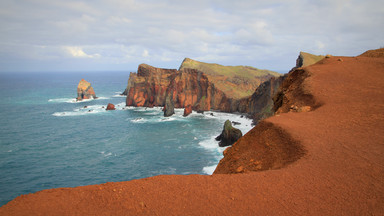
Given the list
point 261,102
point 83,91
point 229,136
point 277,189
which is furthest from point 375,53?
point 83,91

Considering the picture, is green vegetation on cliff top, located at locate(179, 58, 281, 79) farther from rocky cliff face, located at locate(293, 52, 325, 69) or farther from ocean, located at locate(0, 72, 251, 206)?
rocky cliff face, located at locate(293, 52, 325, 69)

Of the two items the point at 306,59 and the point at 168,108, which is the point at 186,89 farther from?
the point at 306,59

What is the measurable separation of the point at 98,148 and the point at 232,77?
69.0 meters

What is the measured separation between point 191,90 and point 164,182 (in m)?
79.5

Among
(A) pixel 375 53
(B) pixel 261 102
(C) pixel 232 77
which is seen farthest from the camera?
(C) pixel 232 77

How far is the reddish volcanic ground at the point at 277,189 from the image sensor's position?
618cm

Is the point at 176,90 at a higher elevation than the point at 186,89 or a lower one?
lower

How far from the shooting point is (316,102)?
50.6 feet

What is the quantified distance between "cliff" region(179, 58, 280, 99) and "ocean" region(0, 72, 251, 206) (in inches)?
657

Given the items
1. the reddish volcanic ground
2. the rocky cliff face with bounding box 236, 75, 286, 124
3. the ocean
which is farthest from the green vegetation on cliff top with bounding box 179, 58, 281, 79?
the reddish volcanic ground

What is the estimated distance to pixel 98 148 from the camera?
43.8m

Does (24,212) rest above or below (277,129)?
below

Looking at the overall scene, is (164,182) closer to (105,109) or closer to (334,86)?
(334,86)

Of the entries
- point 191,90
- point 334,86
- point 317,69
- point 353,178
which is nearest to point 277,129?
point 353,178
